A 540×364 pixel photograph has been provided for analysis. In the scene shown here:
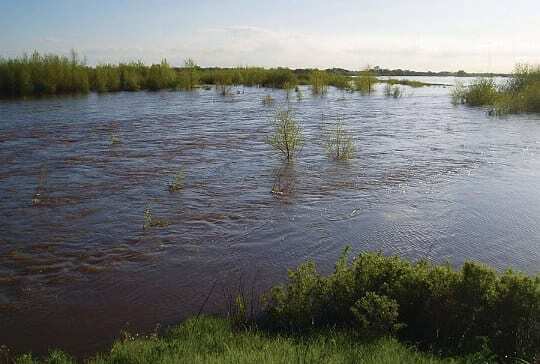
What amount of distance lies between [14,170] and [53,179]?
148 cm

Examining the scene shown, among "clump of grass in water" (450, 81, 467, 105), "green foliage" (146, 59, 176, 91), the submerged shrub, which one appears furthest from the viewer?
"green foliage" (146, 59, 176, 91)

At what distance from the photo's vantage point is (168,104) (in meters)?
27.3

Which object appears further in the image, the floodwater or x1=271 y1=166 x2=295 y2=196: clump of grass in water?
x1=271 y1=166 x2=295 y2=196: clump of grass in water

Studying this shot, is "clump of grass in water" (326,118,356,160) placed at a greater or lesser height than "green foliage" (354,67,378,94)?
lesser

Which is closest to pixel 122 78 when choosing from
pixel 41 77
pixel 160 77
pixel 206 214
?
pixel 160 77

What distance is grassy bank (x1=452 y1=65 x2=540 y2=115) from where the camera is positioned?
25.4 meters

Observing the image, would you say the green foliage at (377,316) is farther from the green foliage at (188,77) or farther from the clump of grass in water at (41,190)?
the green foliage at (188,77)

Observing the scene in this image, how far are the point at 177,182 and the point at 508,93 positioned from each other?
25193 millimetres

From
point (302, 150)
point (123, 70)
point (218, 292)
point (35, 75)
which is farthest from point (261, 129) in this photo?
point (123, 70)

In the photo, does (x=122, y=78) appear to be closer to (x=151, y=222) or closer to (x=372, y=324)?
(x=151, y=222)

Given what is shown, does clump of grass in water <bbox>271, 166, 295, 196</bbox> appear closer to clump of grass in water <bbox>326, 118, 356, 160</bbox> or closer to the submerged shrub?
clump of grass in water <bbox>326, 118, 356, 160</bbox>

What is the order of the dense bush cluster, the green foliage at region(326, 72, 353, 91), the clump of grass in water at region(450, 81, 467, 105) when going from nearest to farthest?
the dense bush cluster < the clump of grass in water at region(450, 81, 467, 105) < the green foliage at region(326, 72, 353, 91)

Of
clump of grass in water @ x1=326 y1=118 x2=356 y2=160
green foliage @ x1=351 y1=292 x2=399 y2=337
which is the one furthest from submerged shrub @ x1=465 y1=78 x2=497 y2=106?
green foliage @ x1=351 y1=292 x2=399 y2=337

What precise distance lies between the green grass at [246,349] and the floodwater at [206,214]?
51cm
